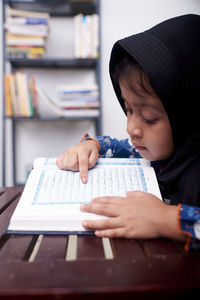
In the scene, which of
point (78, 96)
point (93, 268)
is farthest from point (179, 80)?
point (78, 96)

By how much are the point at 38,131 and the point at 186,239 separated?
2.00 meters

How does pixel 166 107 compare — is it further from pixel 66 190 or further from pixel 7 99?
pixel 7 99

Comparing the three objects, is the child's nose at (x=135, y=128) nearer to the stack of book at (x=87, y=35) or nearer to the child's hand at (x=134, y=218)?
the child's hand at (x=134, y=218)

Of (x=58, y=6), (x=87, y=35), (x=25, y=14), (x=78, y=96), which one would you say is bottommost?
(x=78, y=96)

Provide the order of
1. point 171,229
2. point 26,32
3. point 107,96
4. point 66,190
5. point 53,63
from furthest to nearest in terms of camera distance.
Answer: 1. point 107,96
2. point 53,63
3. point 26,32
4. point 66,190
5. point 171,229

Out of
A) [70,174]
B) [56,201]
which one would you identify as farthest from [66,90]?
[56,201]

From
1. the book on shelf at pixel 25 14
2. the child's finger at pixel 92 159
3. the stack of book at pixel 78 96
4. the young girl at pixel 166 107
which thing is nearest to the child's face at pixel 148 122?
the young girl at pixel 166 107

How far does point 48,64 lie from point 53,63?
0.06 m

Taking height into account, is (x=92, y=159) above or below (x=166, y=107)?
below

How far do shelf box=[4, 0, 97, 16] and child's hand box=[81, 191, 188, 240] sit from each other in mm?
1957

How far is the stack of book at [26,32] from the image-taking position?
1937 millimetres

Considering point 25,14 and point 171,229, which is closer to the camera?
point 171,229

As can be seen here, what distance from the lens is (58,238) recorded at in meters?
0.47

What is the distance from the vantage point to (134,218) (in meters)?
0.47
